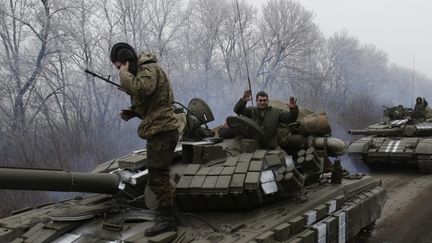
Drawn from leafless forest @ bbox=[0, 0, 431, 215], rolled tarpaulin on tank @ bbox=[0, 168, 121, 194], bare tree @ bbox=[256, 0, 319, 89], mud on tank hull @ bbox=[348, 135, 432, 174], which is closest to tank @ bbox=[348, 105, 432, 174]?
mud on tank hull @ bbox=[348, 135, 432, 174]

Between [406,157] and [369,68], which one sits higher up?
[369,68]

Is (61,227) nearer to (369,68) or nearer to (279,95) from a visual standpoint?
(279,95)

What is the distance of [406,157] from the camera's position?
14.0 metres

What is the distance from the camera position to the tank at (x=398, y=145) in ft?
45.3

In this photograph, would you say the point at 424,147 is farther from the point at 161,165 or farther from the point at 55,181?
the point at 55,181

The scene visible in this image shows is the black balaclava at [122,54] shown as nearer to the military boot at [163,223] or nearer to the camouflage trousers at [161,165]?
the camouflage trousers at [161,165]

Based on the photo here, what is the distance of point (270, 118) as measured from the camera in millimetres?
6629

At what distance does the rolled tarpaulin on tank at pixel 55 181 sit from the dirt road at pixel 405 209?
4830 millimetres

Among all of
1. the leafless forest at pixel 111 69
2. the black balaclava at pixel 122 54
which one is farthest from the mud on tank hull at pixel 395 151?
the black balaclava at pixel 122 54

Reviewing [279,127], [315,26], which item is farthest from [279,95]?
[279,127]

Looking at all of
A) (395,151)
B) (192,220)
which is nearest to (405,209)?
(395,151)

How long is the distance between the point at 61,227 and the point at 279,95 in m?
19.0

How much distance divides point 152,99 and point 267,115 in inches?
90.7

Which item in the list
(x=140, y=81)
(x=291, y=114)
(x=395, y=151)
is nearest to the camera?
(x=140, y=81)
